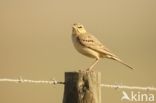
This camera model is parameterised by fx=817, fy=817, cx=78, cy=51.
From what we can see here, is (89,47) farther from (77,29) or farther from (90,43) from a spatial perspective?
(77,29)

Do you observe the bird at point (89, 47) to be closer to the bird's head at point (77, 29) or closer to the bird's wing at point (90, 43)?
the bird's wing at point (90, 43)

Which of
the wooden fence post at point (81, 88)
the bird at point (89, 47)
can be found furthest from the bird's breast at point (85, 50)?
the wooden fence post at point (81, 88)

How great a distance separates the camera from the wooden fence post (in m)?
7.57

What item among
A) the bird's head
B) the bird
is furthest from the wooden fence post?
the bird's head

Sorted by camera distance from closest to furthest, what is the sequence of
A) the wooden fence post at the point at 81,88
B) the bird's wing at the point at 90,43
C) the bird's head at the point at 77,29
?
the wooden fence post at the point at 81,88 → the bird's wing at the point at 90,43 → the bird's head at the point at 77,29

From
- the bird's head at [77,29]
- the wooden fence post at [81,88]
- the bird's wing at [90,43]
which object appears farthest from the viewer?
the bird's head at [77,29]

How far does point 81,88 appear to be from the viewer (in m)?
7.59

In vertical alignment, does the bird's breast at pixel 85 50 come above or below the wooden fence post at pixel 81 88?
above

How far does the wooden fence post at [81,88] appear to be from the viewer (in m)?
7.57

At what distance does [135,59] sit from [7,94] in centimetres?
299

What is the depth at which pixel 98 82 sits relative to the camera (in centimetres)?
766

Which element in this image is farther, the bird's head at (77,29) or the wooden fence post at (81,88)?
the bird's head at (77,29)

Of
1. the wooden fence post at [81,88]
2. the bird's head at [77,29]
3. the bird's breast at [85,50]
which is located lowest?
the wooden fence post at [81,88]

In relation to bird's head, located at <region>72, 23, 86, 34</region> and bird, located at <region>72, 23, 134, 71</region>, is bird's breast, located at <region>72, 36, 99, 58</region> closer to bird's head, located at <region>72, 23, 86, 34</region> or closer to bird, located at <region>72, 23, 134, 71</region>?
bird, located at <region>72, 23, 134, 71</region>
